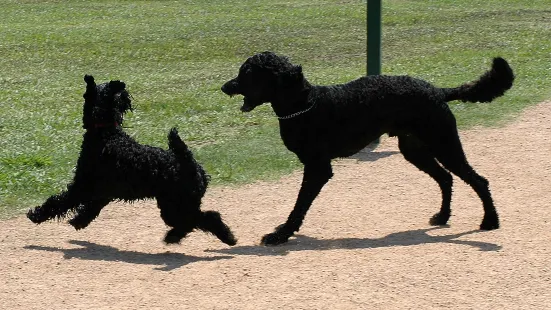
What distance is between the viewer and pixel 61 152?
10852 millimetres

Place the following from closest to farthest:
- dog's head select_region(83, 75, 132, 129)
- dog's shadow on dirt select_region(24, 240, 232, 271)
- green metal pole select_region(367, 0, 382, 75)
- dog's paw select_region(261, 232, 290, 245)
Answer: dog's shadow on dirt select_region(24, 240, 232, 271) → dog's head select_region(83, 75, 132, 129) → dog's paw select_region(261, 232, 290, 245) → green metal pole select_region(367, 0, 382, 75)

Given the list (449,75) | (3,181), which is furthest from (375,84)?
(449,75)

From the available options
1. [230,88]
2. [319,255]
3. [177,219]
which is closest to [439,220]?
[319,255]

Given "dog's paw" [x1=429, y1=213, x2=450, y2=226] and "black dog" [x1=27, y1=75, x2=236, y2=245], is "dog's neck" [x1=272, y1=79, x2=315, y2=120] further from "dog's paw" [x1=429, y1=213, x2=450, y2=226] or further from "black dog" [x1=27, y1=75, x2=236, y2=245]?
"dog's paw" [x1=429, y1=213, x2=450, y2=226]

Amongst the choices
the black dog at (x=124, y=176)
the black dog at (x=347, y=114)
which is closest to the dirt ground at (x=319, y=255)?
the black dog at (x=124, y=176)

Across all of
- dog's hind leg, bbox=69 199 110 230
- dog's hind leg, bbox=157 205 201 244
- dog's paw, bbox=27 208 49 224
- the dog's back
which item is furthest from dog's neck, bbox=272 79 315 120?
dog's paw, bbox=27 208 49 224

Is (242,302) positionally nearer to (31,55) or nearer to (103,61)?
(103,61)

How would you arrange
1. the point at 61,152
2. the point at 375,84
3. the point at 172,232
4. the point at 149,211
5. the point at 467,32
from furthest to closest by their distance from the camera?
the point at 467,32 < the point at 61,152 < the point at 149,211 < the point at 375,84 < the point at 172,232

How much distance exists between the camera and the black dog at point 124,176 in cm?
740

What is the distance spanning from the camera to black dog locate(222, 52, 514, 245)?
7773mm

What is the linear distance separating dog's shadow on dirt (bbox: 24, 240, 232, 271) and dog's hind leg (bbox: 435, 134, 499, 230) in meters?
2.05

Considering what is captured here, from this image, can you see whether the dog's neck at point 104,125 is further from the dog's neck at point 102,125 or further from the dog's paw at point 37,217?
the dog's paw at point 37,217

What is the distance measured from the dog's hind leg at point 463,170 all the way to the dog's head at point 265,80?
4.24 feet

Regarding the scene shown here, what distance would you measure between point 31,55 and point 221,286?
38.5ft
